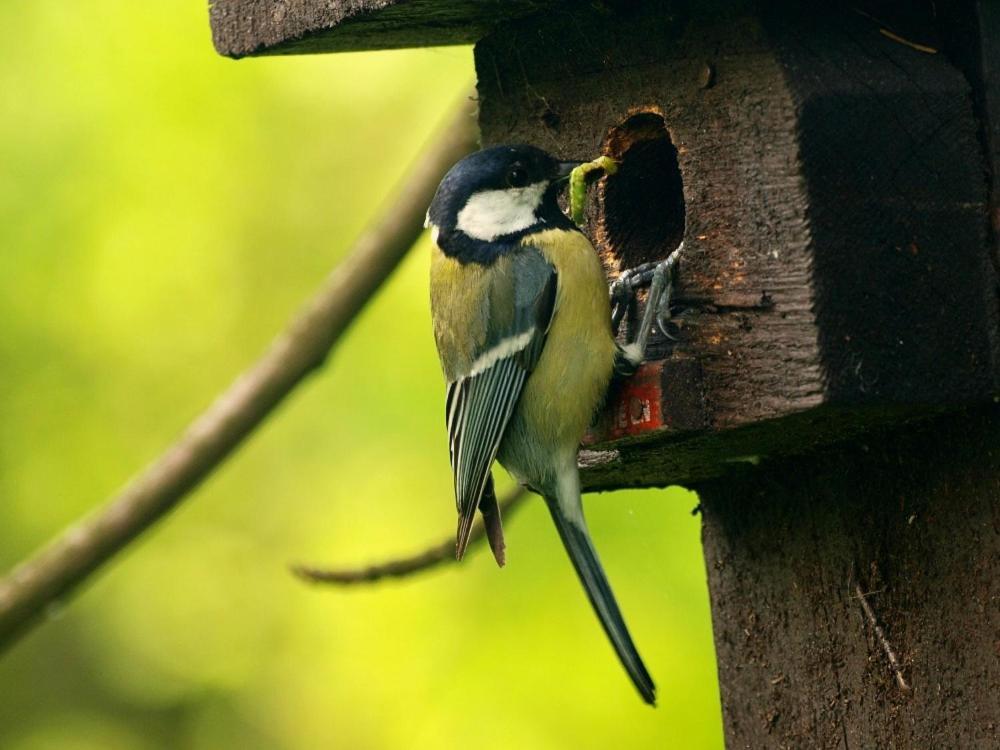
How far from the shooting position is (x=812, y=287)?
7.16 feet

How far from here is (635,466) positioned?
8.93 feet

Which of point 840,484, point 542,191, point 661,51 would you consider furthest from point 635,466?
point 661,51

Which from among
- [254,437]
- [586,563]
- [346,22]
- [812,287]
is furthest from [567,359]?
[254,437]

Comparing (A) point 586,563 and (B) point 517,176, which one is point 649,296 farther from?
(A) point 586,563

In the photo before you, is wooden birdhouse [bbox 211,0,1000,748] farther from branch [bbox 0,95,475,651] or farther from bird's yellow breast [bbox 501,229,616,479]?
branch [bbox 0,95,475,651]

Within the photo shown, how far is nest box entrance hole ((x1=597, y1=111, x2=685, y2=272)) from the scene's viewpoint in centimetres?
272

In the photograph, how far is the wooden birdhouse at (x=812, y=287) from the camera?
2.23 metres

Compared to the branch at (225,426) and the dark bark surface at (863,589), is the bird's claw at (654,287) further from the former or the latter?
the branch at (225,426)

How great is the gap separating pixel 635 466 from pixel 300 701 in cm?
362

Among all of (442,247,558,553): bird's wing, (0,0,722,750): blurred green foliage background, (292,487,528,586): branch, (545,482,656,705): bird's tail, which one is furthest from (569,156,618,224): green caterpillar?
(0,0,722,750): blurred green foliage background

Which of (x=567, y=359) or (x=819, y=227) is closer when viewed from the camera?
(x=819, y=227)

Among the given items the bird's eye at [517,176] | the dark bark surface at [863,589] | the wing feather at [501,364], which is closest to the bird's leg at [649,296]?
the wing feather at [501,364]

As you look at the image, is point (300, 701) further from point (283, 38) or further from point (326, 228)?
point (283, 38)

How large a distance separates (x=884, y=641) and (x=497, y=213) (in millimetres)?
1062
